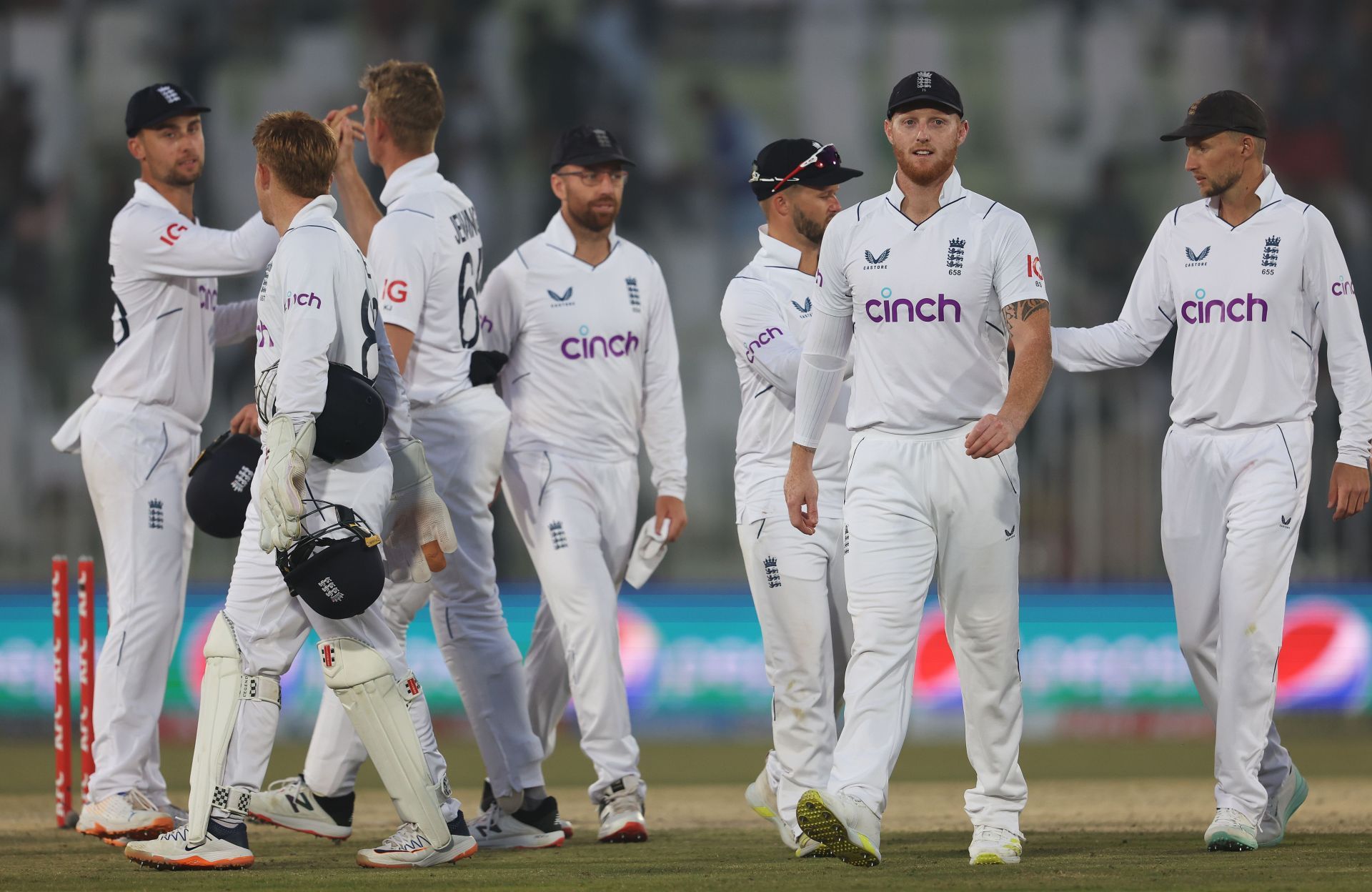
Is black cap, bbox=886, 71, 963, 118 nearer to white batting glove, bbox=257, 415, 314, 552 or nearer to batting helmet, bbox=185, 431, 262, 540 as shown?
white batting glove, bbox=257, 415, 314, 552

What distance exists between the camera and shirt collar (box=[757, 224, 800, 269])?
6.29 m

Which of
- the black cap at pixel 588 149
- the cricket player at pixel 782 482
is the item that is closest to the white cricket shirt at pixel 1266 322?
the cricket player at pixel 782 482

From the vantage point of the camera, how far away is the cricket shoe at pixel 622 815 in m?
6.13

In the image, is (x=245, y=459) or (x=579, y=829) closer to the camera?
(x=245, y=459)

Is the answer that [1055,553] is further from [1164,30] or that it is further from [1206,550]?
[1206,550]

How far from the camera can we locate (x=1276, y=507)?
18.5 feet

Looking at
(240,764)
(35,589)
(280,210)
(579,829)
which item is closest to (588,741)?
(579,829)

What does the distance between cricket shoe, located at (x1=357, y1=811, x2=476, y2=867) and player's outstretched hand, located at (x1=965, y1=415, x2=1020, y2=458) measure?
201 cm

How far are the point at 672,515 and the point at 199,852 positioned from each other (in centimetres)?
225

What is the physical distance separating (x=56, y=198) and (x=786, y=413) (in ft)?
29.3

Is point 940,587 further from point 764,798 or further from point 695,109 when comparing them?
→ point 695,109

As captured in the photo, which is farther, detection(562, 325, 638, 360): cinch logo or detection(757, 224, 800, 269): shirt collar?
detection(562, 325, 638, 360): cinch logo

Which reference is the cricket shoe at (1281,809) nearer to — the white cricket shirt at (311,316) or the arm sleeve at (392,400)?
the arm sleeve at (392,400)

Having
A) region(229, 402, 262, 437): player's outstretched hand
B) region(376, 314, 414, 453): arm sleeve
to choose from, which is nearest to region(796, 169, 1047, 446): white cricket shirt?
region(376, 314, 414, 453): arm sleeve
